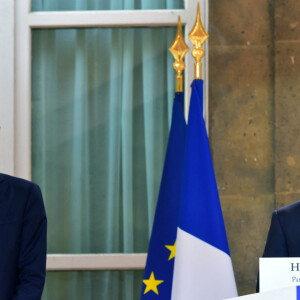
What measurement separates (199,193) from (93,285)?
44.2 inches

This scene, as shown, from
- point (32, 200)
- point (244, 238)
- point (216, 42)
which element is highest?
point (216, 42)

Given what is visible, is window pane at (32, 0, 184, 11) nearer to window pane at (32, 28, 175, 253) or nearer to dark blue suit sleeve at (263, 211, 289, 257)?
window pane at (32, 28, 175, 253)

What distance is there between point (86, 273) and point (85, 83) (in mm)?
1100

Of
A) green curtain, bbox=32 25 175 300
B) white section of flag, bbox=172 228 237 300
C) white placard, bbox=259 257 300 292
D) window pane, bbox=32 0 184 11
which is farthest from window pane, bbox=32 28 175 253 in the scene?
white placard, bbox=259 257 300 292

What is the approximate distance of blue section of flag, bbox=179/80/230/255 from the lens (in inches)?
112

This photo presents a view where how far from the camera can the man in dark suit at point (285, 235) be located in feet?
6.91

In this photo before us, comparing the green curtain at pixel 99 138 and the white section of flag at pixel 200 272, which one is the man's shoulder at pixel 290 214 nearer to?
the white section of flag at pixel 200 272

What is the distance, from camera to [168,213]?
3.16 meters

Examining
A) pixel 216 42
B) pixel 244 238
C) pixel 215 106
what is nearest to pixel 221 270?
pixel 244 238

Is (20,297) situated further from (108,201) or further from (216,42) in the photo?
(216,42)

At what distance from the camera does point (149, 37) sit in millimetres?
3711

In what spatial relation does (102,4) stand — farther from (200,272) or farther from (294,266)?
(294,266)

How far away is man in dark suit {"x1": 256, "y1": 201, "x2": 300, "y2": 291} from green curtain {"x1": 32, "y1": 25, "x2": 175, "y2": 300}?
1588 mm

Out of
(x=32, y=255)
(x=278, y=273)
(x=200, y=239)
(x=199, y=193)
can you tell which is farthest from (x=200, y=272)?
(x=278, y=273)
